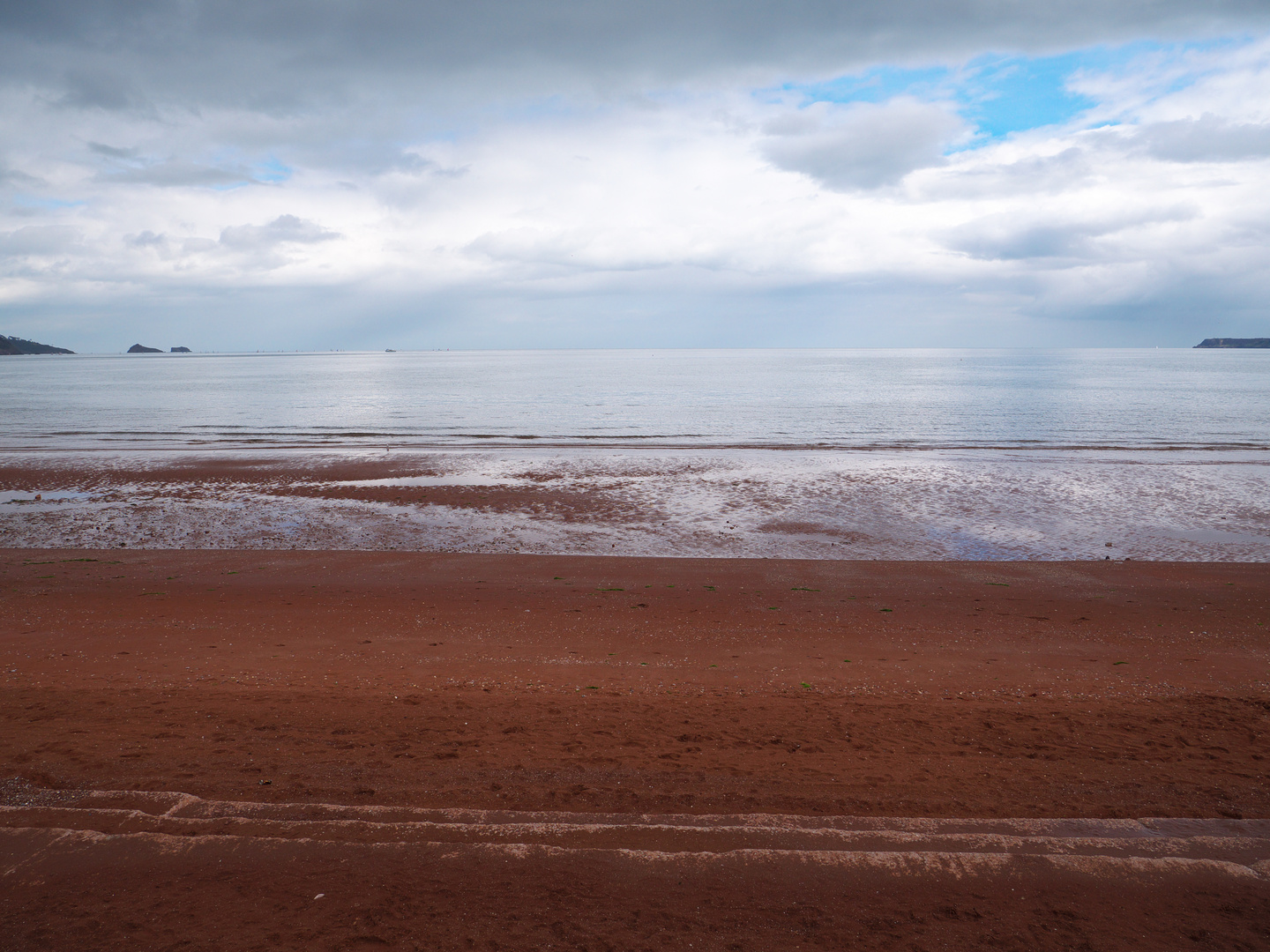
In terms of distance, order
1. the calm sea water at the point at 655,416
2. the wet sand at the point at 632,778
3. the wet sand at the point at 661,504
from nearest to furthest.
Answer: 1. the wet sand at the point at 632,778
2. the wet sand at the point at 661,504
3. the calm sea water at the point at 655,416

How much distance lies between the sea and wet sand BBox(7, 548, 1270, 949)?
7.02 meters

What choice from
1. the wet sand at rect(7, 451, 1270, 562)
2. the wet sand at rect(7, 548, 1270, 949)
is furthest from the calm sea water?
the wet sand at rect(7, 548, 1270, 949)

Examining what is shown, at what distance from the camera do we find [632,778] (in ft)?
A: 19.7

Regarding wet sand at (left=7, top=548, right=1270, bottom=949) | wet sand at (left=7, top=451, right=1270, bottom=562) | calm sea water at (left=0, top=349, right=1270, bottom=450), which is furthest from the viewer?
calm sea water at (left=0, top=349, right=1270, bottom=450)

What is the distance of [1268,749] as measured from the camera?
6555mm

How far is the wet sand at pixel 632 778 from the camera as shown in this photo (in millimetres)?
4406

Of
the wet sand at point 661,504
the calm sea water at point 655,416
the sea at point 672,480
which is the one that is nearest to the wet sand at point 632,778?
the wet sand at point 661,504

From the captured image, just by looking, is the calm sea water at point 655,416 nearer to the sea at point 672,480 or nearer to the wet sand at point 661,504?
the sea at point 672,480

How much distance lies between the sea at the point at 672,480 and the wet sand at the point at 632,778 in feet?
23.0

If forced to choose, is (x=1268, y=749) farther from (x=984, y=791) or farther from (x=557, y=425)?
(x=557, y=425)

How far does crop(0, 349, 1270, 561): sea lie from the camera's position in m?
18.4

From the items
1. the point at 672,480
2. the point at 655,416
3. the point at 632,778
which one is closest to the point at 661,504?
the point at 672,480

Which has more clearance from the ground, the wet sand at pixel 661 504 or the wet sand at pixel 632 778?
the wet sand at pixel 661 504

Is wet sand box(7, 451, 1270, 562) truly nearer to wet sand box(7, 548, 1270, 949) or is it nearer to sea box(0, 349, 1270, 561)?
sea box(0, 349, 1270, 561)
